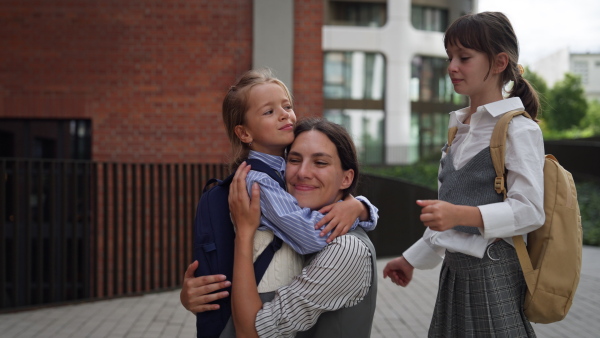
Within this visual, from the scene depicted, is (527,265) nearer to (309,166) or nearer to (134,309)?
(309,166)

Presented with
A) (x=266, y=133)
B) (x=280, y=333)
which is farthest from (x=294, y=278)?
(x=266, y=133)

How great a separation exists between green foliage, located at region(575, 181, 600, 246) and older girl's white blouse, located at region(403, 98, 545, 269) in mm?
11493

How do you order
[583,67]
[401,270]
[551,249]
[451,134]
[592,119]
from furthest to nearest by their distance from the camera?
[583,67] → [592,119] → [401,270] → [451,134] → [551,249]

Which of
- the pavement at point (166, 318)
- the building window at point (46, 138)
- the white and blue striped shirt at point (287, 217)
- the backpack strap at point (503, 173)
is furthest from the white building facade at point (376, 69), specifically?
the white and blue striped shirt at point (287, 217)

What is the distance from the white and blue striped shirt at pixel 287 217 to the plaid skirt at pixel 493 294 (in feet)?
2.12

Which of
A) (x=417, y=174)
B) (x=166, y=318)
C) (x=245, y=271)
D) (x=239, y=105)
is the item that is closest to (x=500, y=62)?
(x=239, y=105)

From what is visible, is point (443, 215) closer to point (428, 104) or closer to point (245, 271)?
point (245, 271)

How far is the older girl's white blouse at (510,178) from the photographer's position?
2.29 metres

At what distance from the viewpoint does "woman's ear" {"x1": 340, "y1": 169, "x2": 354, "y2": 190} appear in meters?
2.38

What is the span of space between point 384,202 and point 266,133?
27.8 ft

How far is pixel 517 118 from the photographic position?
8.04 feet

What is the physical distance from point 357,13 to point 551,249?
36.6 meters

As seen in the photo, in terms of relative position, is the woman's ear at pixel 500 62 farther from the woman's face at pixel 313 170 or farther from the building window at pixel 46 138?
the building window at pixel 46 138

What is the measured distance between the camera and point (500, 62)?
8.25 feet
